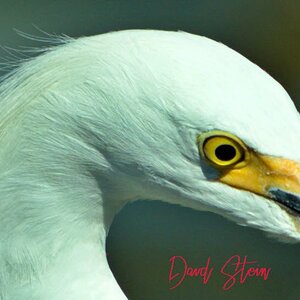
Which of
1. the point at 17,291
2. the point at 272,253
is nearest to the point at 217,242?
the point at 272,253

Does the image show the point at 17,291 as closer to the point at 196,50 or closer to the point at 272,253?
the point at 196,50

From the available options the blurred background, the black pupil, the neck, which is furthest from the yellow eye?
the blurred background

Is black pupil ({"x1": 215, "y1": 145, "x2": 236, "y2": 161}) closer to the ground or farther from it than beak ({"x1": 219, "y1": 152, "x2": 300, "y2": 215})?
farther from it

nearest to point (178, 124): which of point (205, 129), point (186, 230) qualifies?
point (205, 129)
